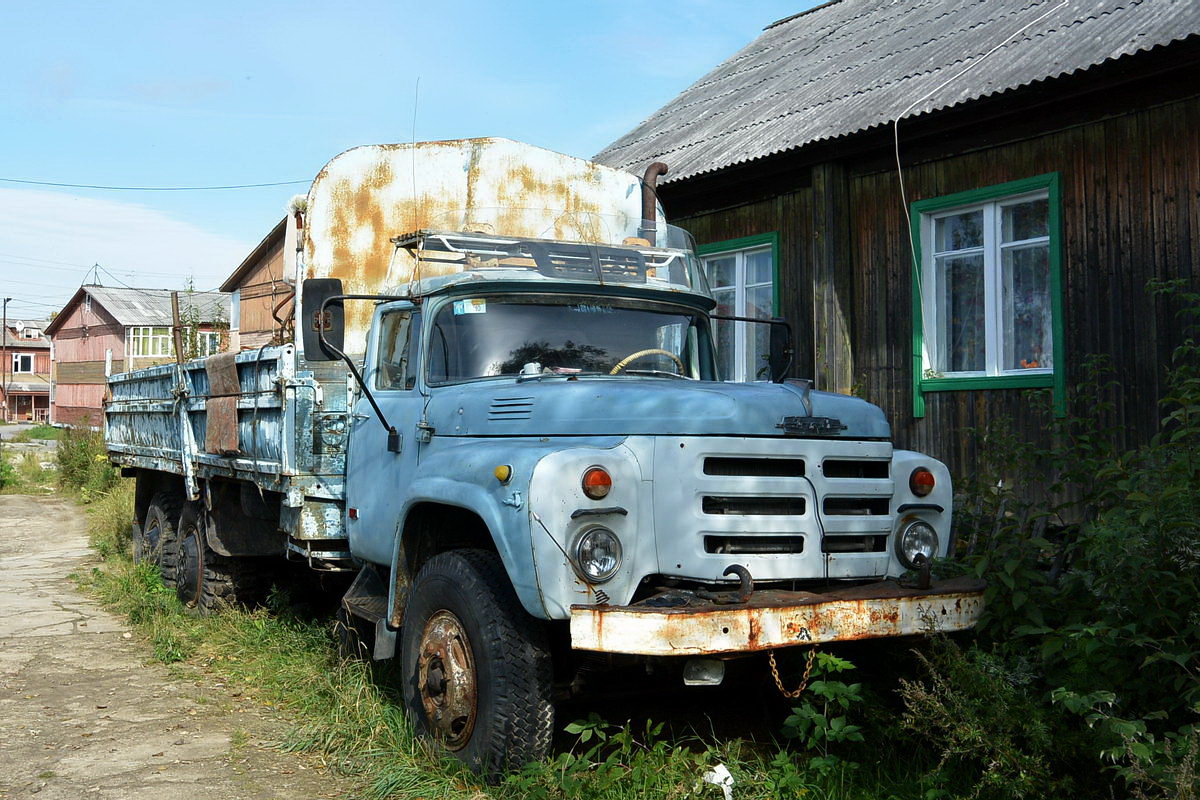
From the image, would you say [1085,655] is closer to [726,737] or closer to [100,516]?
[726,737]

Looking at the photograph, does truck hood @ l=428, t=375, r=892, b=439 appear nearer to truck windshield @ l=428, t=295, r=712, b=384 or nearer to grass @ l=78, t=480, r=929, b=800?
truck windshield @ l=428, t=295, r=712, b=384

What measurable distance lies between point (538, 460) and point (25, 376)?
81.2 meters

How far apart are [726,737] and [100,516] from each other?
12.6 metres

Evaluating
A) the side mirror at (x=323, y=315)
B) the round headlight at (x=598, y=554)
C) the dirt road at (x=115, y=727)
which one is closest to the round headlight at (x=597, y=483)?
the round headlight at (x=598, y=554)

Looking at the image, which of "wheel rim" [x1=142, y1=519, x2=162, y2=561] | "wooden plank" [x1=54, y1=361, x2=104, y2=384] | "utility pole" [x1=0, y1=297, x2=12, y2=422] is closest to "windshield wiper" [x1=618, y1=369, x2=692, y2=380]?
"wheel rim" [x1=142, y1=519, x2=162, y2=561]

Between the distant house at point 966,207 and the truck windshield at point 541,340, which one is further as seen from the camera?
the distant house at point 966,207

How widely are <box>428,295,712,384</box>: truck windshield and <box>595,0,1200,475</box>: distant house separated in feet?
7.99

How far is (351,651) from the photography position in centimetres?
610

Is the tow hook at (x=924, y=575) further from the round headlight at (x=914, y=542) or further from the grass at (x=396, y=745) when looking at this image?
the grass at (x=396, y=745)

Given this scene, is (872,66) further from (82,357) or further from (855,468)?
(82,357)

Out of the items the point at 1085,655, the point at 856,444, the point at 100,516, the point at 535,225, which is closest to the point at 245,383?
the point at 535,225

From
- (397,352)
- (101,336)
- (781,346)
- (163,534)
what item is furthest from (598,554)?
(101,336)

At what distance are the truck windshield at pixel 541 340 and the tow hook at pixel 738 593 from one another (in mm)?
1365

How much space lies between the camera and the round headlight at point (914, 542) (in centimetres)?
452
